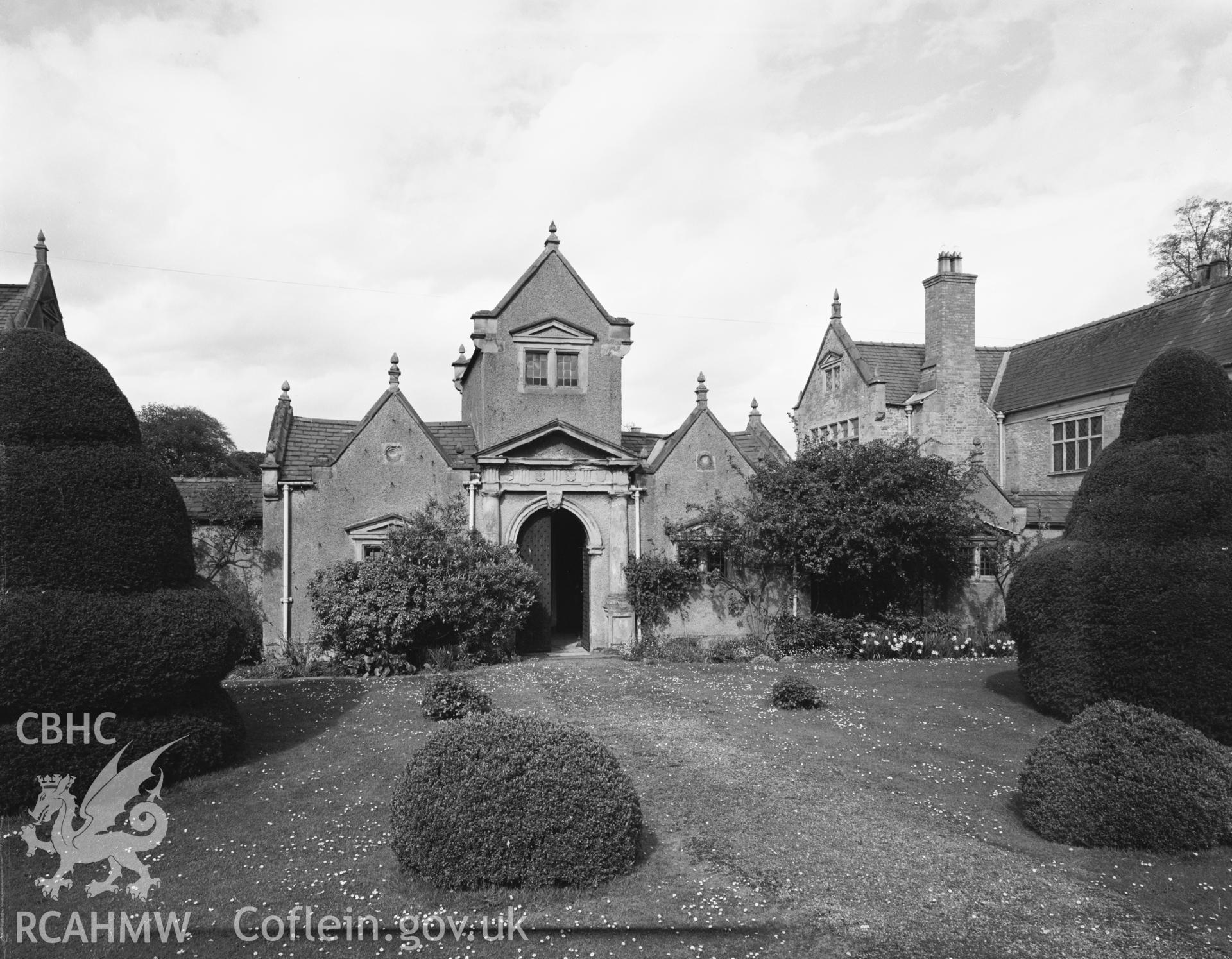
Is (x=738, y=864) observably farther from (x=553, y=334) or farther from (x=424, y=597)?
(x=553, y=334)

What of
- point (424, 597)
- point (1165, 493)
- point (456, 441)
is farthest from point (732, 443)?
point (1165, 493)

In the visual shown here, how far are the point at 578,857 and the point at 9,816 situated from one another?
600 centimetres

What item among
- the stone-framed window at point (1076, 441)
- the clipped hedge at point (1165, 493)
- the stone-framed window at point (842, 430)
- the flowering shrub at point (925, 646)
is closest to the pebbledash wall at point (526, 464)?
the flowering shrub at point (925, 646)

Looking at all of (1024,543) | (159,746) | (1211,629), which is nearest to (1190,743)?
(1211,629)

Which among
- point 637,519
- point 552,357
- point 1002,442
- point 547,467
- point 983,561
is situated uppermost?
point 552,357

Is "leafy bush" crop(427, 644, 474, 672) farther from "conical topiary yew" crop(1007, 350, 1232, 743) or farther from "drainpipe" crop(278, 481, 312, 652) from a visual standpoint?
"conical topiary yew" crop(1007, 350, 1232, 743)

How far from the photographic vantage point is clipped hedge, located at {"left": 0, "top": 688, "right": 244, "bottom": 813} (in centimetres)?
859

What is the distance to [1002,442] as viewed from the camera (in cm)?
3116

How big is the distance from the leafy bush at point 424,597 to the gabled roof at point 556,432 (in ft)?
6.55

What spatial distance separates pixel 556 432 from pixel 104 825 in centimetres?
1399

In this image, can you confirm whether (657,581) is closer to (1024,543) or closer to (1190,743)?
(1024,543)

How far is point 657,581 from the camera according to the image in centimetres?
2130

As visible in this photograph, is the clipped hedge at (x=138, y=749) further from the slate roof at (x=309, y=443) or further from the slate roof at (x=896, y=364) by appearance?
the slate roof at (x=896, y=364)

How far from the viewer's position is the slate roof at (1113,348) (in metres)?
25.9
